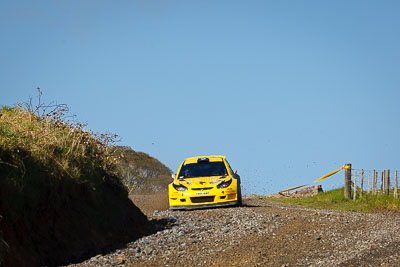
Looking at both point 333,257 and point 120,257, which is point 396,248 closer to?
point 333,257

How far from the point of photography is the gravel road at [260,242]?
31.8 feet

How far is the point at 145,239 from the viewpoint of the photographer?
11844 mm

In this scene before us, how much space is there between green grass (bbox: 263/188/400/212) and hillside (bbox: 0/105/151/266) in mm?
14545

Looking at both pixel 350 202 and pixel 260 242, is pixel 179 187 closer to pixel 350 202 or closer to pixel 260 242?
pixel 260 242

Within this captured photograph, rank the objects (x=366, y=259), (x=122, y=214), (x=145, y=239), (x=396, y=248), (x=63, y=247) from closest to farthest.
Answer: (x=366, y=259) → (x=63, y=247) → (x=396, y=248) → (x=145, y=239) → (x=122, y=214)

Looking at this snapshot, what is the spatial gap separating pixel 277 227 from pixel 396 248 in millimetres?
3251

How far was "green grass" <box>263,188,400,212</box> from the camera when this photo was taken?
80.5ft

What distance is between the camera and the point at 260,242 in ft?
37.4

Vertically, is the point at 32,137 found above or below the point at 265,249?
above

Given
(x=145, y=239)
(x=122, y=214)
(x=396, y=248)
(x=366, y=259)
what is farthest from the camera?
(x=122, y=214)

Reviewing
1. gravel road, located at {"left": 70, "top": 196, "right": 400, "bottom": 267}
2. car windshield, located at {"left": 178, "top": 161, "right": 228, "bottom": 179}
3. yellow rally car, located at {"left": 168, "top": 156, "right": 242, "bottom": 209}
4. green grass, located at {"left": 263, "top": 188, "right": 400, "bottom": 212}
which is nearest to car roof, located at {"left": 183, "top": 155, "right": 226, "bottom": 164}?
car windshield, located at {"left": 178, "top": 161, "right": 228, "bottom": 179}

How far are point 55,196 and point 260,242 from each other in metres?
4.55

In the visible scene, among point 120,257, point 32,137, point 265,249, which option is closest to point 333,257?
point 265,249

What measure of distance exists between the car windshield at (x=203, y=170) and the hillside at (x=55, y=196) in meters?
4.67
